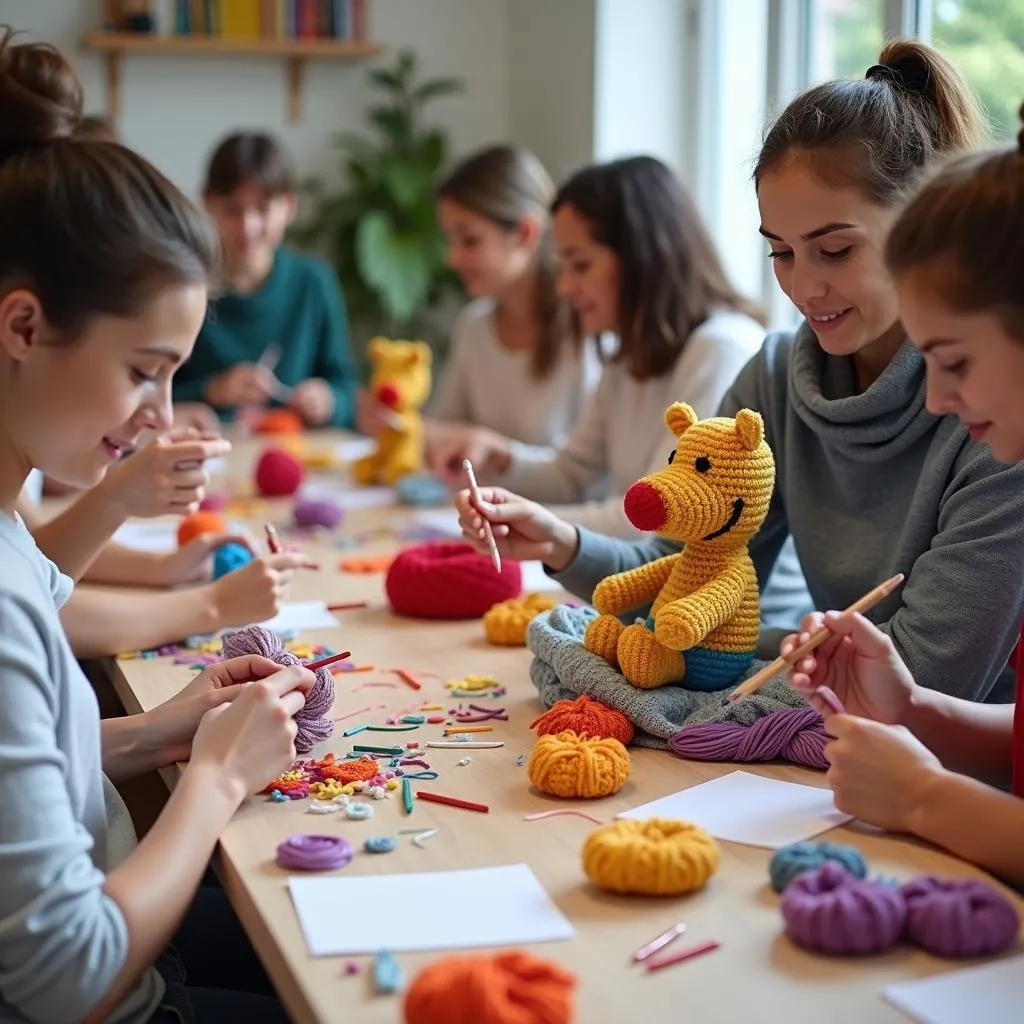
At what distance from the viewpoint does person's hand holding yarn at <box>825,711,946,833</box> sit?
99cm

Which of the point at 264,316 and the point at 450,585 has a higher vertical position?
the point at 264,316

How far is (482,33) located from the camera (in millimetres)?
4133

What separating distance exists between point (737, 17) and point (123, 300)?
2.45 m

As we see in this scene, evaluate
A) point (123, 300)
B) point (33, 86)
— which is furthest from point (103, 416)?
point (33, 86)

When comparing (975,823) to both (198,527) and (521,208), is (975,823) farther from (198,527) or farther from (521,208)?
(521,208)

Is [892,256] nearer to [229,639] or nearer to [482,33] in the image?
[229,639]

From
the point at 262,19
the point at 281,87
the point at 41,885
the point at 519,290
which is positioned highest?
the point at 262,19

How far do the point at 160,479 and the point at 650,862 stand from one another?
912 mm

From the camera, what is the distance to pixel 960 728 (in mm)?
1132

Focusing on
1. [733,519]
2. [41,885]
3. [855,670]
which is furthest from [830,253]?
[41,885]

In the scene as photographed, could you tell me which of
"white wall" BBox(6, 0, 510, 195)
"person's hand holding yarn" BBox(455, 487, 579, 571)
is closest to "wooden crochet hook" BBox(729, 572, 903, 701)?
"person's hand holding yarn" BBox(455, 487, 579, 571)

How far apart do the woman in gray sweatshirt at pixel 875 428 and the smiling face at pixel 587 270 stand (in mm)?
678

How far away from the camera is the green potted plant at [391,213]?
3.95 meters

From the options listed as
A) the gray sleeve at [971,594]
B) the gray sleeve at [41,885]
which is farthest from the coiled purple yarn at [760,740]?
the gray sleeve at [41,885]
